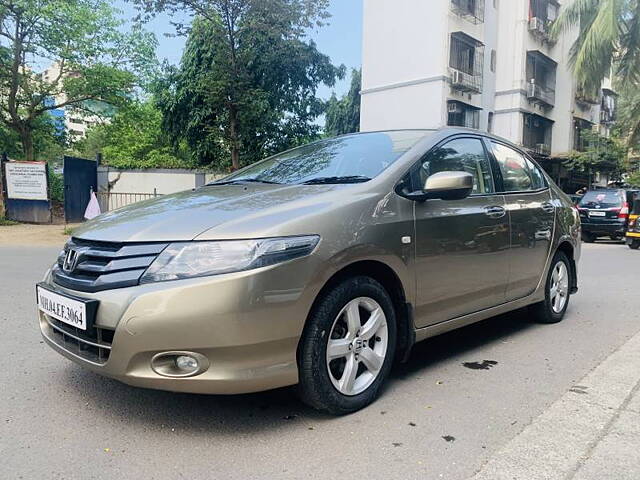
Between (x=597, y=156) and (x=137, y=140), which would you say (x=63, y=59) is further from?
(x=597, y=156)

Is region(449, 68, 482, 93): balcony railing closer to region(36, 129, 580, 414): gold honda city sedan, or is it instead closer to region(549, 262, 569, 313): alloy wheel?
region(549, 262, 569, 313): alloy wheel

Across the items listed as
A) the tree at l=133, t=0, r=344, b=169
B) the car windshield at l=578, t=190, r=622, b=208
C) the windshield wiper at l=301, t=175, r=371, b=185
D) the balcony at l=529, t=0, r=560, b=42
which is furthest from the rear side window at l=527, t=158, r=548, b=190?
the balcony at l=529, t=0, r=560, b=42

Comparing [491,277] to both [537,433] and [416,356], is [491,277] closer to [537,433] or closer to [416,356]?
[416,356]

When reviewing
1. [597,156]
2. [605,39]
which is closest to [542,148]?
[597,156]

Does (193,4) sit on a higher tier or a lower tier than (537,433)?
higher

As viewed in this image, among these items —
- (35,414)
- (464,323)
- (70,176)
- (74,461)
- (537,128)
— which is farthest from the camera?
(537,128)

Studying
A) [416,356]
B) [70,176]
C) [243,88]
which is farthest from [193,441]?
[243,88]

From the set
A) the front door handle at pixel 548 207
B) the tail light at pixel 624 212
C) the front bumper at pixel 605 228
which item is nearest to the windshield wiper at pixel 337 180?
the front door handle at pixel 548 207

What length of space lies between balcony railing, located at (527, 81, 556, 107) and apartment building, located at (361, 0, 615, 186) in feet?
0.19

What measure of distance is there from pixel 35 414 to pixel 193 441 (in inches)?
37.4

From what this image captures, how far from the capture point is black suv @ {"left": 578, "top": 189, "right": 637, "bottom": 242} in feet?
50.3

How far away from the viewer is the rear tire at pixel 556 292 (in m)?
4.90

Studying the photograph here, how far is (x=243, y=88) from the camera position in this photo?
18.8 m

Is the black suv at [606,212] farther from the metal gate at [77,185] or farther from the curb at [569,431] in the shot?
the metal gate at [77,185]
